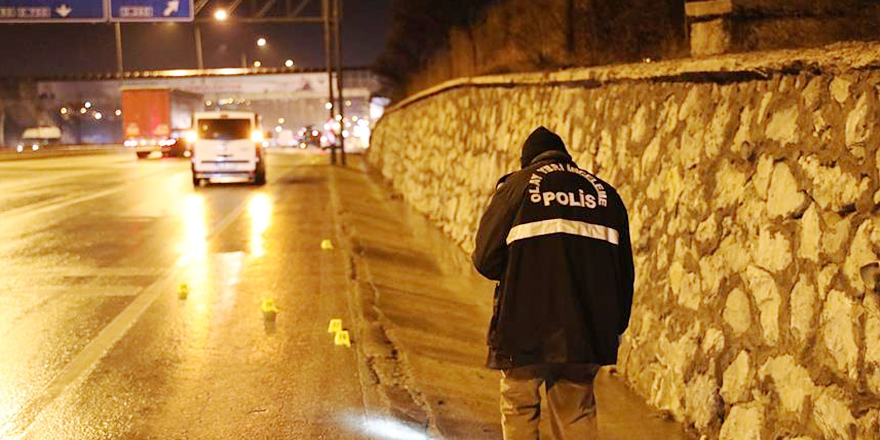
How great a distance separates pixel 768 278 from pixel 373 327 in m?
4.34

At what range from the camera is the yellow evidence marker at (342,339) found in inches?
310

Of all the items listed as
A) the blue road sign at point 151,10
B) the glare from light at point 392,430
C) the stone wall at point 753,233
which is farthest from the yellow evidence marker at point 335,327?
the blue road sign at point 151,10

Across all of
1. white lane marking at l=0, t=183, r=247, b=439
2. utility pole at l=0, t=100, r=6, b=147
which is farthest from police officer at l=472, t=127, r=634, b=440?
utility pole at l=0, t=100, r=6, b=147

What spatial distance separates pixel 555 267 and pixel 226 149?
22.6 m

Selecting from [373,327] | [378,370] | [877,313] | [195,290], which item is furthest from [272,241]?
[877,313]

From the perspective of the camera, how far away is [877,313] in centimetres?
395

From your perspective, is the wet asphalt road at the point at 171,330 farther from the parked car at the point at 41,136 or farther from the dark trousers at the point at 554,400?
the parked car at the point at 41,136

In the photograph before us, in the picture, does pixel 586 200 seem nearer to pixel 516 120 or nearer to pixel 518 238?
pixel 518 238

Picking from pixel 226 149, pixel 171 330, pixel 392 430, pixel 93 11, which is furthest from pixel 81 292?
pixel 93 11

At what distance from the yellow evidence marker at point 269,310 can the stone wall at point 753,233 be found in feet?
10.1

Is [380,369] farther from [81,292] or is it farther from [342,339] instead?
[81,292]

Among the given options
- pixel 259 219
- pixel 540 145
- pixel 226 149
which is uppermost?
pixel 540 145

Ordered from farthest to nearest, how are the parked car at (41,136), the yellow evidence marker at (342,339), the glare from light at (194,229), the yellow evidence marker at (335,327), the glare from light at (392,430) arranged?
the parked car at (41,136) < the glare from light at (194,229) < the yellow evidence marker at (335,327) < the yellow evidence marker at (342,339) < the glare from light at (392,430)

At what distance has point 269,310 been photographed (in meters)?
8.99
